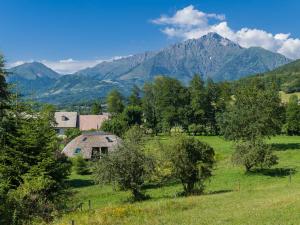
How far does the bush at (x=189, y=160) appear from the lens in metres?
39.8

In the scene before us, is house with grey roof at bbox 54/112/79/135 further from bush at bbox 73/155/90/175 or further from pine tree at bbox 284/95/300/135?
bush at bbox 73/155/90/175

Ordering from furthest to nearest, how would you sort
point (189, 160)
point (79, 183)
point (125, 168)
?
point (79, 183), point (189, 160), point (125, 168)

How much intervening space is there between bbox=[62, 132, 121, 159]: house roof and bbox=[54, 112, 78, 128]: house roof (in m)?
55.8

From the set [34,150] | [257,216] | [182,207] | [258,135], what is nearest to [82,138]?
[258,135]

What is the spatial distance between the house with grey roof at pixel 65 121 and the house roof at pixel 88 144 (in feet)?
182

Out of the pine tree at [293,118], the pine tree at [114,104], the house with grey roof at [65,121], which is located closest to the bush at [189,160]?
the pine tree at [293,118]

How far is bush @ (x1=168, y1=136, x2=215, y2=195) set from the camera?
3981cm

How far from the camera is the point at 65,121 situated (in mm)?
135750

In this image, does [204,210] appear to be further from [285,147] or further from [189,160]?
[285,147]

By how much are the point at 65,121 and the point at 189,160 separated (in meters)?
101

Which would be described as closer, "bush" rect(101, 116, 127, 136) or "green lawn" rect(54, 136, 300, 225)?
"green lawn" rect(54, 136, 300, 225)

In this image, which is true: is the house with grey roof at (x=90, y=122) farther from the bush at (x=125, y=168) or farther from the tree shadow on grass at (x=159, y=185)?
the bush at (x=125, y=168)

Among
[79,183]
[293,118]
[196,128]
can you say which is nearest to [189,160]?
[79,183]

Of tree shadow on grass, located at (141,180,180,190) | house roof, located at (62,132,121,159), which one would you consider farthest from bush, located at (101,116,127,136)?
tree shadow on grass, located at (141,180,180,190)
